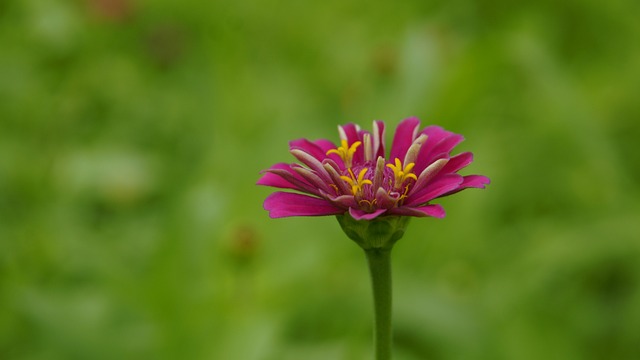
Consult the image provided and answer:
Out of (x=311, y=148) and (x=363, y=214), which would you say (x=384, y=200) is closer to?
(x=363, y=214)

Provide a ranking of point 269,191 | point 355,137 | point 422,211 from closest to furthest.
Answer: point 422,211 → point 355,137 → point 269,191

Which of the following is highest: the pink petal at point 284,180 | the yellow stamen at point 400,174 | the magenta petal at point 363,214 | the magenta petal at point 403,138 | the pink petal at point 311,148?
the magenta petal at point 403,138

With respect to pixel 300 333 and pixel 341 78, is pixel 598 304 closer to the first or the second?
pixel 300 333

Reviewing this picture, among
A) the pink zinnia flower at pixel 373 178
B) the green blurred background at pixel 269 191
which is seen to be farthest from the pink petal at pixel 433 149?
the green blurred background at pixel 269 191

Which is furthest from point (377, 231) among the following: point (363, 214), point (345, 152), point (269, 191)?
point (269, 191)

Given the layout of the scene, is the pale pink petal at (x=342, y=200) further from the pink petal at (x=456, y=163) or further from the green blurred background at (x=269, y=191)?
the green blurred background at (x=269, y=191)

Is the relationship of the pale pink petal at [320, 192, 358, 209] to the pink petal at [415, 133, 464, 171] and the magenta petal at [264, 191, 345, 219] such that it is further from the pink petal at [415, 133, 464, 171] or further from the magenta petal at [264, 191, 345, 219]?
the pink petal at [415, 133, 464, 171]

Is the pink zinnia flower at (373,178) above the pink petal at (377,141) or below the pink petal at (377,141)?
below
